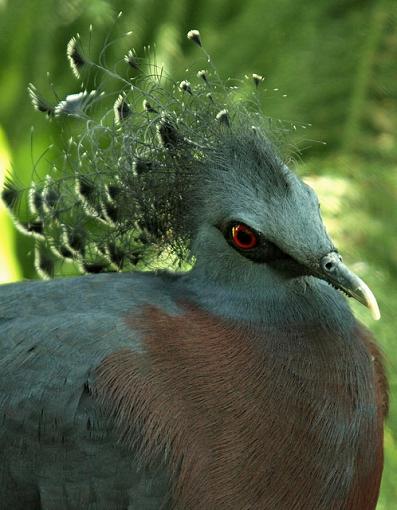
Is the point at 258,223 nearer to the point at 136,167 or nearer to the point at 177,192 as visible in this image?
the point at 177,192

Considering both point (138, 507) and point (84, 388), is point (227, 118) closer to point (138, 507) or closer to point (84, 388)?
point (84, 388)

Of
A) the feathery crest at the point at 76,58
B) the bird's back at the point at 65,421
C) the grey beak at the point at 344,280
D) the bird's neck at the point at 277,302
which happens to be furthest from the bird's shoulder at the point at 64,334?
the feathery crest at the point at 76,58

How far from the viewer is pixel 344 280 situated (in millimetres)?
1892

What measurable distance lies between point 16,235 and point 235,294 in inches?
78.4

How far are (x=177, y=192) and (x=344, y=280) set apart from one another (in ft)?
1.64

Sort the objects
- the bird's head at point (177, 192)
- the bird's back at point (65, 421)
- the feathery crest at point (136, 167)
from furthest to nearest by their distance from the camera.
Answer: the feathery crest at point (136, 167) < the bird's head at point (177, 192) < the bird's back at point (65, 421)

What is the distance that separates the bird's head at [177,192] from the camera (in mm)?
2008

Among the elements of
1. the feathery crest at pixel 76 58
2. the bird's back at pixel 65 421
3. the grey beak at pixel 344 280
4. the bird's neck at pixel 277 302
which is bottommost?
the bird's back at pixel 65 421

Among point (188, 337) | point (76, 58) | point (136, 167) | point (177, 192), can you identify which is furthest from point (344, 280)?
point (76, 58)

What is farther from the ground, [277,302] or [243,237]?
[243,237]

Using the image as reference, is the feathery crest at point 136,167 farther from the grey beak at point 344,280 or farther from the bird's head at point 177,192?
the grey beak at point 344,280

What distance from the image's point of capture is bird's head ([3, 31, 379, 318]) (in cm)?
201

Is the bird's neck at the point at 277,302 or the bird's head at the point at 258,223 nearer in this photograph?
the bird's head at the point at 258,223

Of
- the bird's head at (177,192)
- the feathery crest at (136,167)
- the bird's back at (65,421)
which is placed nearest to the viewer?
the bird's back at (65,421)
